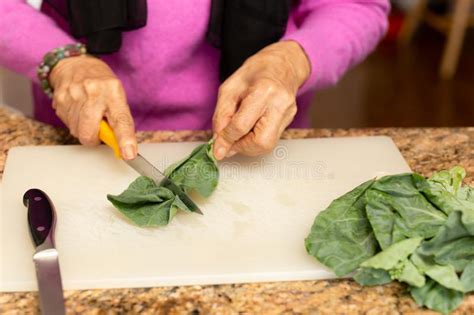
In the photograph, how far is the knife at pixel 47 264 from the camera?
2.56 feet

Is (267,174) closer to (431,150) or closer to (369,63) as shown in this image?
(431,150)

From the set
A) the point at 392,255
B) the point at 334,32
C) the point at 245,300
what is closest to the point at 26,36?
the point at 334,32

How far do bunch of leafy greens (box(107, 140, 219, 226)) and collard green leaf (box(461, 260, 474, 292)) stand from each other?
38 cm

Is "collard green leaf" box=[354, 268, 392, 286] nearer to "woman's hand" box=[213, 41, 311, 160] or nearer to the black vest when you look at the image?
"woman's hand" box=[213, 41, 311, 160]

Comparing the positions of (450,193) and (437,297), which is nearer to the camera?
(437,297)

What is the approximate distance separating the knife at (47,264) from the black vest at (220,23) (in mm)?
447

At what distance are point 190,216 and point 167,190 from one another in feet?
0.17

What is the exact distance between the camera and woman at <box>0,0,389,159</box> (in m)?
1.08

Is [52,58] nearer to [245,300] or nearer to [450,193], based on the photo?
[245,300]

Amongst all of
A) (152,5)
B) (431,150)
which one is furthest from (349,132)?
(152,5)

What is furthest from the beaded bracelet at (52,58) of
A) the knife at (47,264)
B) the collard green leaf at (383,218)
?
the collard green leaf at (383,218)

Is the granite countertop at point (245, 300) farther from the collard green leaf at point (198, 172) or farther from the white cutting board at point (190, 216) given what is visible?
the collard green leaf at point (198, 172)

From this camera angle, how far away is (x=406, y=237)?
830 millimetres

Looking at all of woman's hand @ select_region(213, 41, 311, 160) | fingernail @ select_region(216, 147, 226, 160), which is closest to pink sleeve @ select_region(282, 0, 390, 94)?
woman's hand @ select_region(213, 41, 311, 160)
